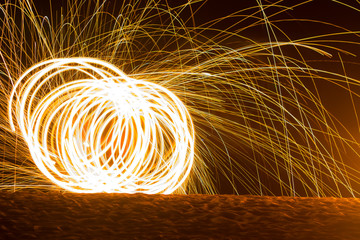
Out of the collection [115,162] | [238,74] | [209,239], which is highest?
[238,74]

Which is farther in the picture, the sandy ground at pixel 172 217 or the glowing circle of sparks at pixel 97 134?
the glowing circle of sparks at pixel 97 134

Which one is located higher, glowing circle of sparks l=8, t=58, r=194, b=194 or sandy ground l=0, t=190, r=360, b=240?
glowing circle of sparks l=8, t=58, r=194, b=194

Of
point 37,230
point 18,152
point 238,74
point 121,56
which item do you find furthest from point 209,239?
point 18,152

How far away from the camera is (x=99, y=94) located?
282 inches

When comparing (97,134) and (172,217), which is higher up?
(97,134)

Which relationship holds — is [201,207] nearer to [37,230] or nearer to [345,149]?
[37,230]

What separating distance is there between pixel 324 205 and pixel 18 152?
308 inches

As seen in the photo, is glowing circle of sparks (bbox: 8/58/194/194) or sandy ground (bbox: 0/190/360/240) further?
glowing circle of sparks (bbox: 8/58/194/194)

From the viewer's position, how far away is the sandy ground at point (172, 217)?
12.3 ft

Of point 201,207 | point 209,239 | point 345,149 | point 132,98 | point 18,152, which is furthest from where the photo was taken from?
point 345,149

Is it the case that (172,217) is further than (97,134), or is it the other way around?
(97,134)

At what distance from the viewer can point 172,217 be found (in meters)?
4.23

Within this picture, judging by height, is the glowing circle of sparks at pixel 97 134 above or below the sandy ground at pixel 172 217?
above

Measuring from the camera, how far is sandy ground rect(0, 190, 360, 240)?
3748 mm
